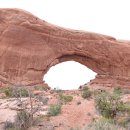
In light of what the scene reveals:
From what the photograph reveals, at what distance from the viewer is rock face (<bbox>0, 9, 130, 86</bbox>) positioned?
107 feet

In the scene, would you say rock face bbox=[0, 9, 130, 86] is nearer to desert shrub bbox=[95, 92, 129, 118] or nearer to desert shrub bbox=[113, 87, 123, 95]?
desert shrub bbox=[113, 87, 123, 95]

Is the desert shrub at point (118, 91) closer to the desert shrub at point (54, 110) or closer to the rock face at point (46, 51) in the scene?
the rock face at point (46, 51)

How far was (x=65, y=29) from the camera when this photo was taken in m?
34.5

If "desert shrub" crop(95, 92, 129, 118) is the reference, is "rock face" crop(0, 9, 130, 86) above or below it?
above

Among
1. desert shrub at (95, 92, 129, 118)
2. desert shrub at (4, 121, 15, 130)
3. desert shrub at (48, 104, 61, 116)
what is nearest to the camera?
desert shrub at (4, 121, 15, 130)

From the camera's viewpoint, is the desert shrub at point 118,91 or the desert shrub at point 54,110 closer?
the desert shrub at point 54,110

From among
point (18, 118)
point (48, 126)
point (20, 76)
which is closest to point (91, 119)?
point (48, 126)

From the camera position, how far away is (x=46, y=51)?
112ft

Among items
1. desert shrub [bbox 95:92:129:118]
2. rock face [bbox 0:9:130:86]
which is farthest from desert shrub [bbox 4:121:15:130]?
rock face [bbox 0:9:130:86]

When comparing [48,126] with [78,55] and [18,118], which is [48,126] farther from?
[78,55]

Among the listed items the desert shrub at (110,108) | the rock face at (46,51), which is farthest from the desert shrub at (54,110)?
the rock face at (46,51)

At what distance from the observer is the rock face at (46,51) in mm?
32719

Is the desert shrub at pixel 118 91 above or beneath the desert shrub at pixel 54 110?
above

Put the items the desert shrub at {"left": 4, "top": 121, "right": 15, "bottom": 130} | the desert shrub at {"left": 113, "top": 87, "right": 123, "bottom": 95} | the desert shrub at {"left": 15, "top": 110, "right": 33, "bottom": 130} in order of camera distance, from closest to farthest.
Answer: the desert shrub at {"left": 15, "top": 110, "right": 33, "bottom": 130}, the desert shrub at {"left": 4, "top": 121, "right": 15, "bottom": 130}, the desert shrub at {"left": 113, "top": 87, "right": 123, "bottom": 95}
